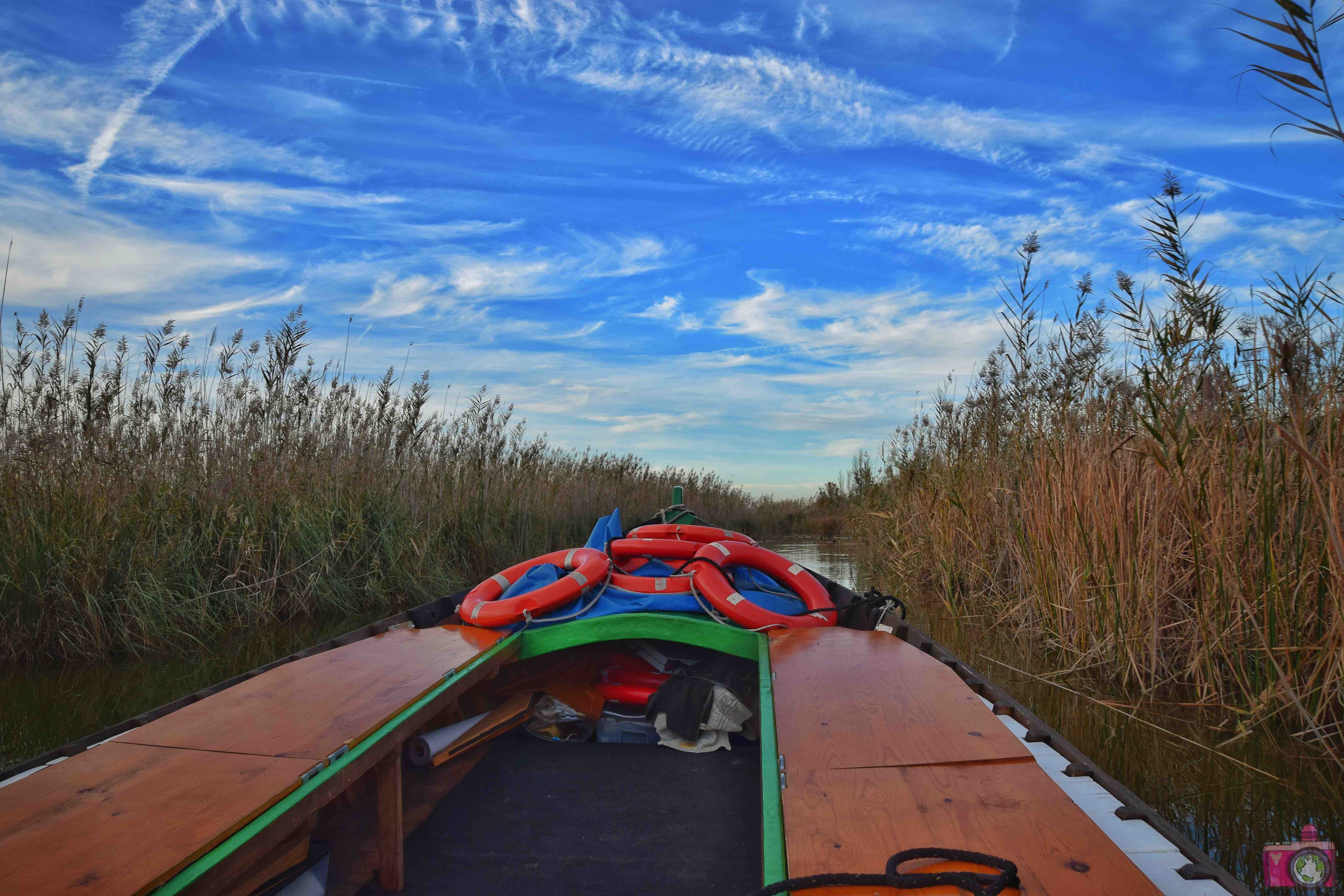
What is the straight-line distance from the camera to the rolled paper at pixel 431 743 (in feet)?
9.88

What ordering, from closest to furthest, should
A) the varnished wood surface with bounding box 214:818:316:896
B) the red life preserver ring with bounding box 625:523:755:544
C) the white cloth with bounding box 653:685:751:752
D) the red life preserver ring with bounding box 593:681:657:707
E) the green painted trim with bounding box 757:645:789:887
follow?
the green painted trim with bounding box 757:645:789:887 < the varnished wood surface with bounding box 214:818:316:896 < the white cloth with bounding box 653:685:751:752 < the red life preserver ring with bounding box 593:681:657:707 < the red life preserver ring with bounding box 625:523:755:544

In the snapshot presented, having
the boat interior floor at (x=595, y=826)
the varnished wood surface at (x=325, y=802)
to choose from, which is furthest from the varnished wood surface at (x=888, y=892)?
the varnished wood surface at (x=325, y=802)

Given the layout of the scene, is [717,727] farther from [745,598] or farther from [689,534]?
[689,534]

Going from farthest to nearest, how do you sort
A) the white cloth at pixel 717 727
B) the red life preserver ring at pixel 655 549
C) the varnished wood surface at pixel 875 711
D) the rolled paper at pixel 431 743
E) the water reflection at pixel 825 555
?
the water reflection at pixel 825 555 < the red life preserver ring at pixel 655 549 < the white cloth at pixel 717 727 < the rolled paper at pixel 431 743 < the varnished wood surface at pixel 875 711

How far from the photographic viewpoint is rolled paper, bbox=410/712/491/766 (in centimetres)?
301

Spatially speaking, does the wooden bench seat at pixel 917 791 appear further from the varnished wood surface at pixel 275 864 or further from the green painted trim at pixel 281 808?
the varnished wood surface at pixel 275 864

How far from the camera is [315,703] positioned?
2.61 metres

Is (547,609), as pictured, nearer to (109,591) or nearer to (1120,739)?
(1120,739)

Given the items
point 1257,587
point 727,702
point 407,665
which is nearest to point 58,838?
point 407,665

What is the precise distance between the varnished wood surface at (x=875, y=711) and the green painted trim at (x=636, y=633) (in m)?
0.26

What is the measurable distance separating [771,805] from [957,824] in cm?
43

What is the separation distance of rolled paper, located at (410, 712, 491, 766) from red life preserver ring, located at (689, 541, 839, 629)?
4.44 ft

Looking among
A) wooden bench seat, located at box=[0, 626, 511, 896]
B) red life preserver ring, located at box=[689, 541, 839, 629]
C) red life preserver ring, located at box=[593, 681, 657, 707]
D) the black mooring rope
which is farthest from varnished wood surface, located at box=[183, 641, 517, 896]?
red life preserver ring, located at box=[689, 541, 839, 629]

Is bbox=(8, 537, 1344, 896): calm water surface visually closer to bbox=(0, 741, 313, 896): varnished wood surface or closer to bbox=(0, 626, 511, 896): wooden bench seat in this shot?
bbox=(0, 626, 511, 896): wooden bench seat
